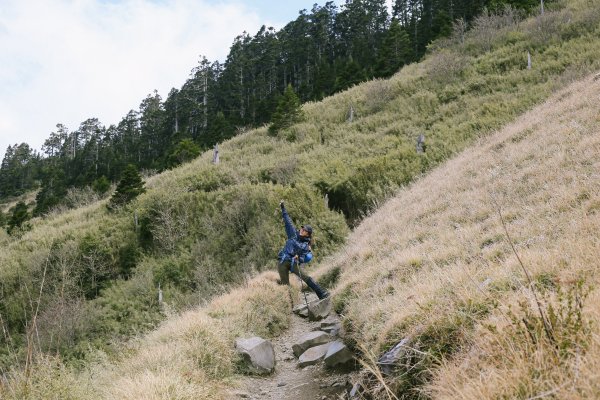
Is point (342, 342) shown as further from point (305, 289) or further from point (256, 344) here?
point (305, 289)

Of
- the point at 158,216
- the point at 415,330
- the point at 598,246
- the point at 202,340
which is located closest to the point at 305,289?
the point at 202,340

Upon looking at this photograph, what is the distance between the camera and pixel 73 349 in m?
13.9

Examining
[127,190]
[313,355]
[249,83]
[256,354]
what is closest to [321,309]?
[313,355]

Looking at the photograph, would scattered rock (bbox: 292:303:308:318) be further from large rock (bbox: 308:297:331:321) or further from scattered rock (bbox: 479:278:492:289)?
scattered rock (bbox: 479:278:492:289)

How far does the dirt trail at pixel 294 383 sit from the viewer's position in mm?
5084

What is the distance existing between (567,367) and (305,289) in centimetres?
845

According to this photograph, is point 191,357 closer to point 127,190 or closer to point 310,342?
point 310,342

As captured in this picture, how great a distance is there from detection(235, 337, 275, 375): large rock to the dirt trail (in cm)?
12

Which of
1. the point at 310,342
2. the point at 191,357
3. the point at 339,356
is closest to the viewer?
the point at 191,357

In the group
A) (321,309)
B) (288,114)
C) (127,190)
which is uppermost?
(288,114)

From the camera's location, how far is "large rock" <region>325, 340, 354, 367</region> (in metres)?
5.58

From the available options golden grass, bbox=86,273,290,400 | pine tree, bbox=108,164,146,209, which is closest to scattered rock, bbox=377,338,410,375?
golden grass, bbox=86,273,290,400

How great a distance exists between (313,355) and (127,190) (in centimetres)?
2270

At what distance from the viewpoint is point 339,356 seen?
18.4 ft
